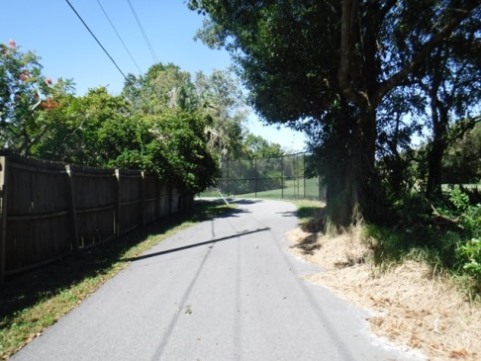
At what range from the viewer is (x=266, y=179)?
3584cm

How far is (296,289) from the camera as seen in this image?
7.00 metres

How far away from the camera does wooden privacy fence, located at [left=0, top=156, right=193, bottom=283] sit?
274 inches

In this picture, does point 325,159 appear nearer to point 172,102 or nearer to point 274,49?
point 274,49

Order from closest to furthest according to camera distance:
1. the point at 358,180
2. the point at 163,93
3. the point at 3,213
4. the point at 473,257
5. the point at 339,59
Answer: the point at 473,257 < the point at 3,213 < the point at 358,180 < the point at 339,59 < the point at 163,93

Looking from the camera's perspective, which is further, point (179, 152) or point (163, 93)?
point (163, 93)

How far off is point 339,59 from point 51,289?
858cm

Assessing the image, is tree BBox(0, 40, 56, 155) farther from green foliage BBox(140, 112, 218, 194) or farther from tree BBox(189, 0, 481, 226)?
tree BBox(189, 0, 481, 226)

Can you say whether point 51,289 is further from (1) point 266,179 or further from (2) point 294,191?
(1) point 266,179

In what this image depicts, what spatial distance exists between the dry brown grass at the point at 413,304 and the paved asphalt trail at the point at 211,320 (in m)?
0.27

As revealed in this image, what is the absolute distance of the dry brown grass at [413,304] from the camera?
15.0 feet

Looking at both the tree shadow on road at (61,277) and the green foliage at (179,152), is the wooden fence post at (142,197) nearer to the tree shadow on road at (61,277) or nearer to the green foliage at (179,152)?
the green foliage at (179,152)

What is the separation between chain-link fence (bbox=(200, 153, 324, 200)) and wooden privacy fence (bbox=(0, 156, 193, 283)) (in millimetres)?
16875

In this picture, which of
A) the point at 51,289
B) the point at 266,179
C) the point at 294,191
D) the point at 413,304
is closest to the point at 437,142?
the point at 413,304

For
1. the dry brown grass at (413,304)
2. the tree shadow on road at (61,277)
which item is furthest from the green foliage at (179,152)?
the dry brown grass at (413,304)
